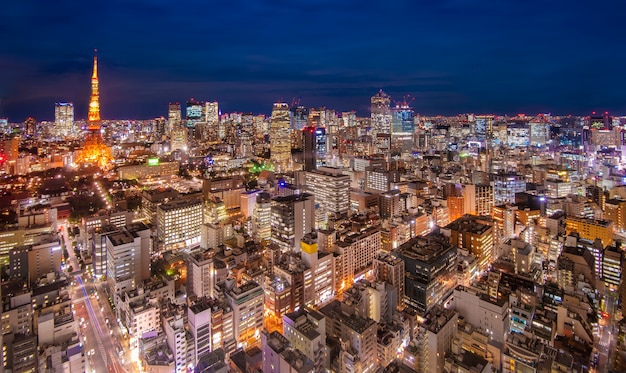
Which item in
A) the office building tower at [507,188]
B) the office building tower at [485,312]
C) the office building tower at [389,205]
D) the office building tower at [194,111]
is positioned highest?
the office building tower at [194,111]

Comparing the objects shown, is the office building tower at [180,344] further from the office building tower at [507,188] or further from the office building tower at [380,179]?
the office building tower at [507,188]

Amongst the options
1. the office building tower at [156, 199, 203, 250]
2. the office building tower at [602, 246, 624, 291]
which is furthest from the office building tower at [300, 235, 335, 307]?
the office building tower at [602, 246, 624, 291]

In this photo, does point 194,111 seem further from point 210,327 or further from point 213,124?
point 210,327

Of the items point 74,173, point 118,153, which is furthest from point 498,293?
point 118,153

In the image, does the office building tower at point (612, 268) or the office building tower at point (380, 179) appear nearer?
the office building tower at point (612, 268)

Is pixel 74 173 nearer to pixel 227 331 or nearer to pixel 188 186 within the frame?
pixel 188 186

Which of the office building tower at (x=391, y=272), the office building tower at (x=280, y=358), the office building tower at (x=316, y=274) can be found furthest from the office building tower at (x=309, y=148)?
the office building tower at (x=280, y=358)

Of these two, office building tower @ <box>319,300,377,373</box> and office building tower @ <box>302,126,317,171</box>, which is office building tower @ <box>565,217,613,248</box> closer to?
office building tower @ <box>319,300,377,373</box>
